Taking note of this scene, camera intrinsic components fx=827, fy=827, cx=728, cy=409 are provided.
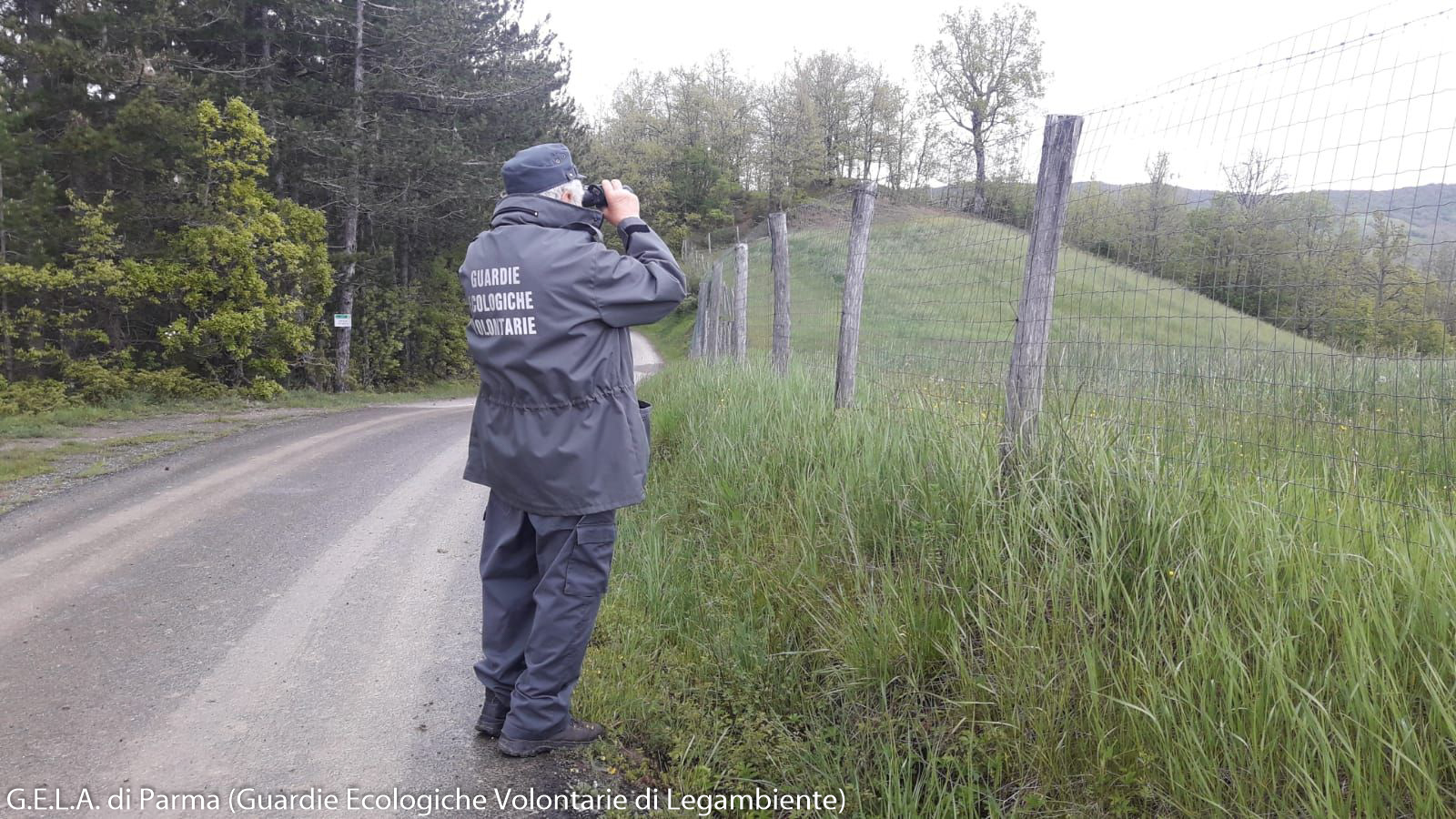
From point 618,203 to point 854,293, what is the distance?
2.79m

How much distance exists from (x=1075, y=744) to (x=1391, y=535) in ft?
3.51

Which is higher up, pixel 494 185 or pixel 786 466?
pixel 494 185

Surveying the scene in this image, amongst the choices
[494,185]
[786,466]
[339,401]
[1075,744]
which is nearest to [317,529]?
[786,466]

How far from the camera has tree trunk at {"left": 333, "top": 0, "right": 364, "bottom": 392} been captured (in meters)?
17.8

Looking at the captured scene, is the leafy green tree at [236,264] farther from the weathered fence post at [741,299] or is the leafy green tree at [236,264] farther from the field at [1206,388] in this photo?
the field at [1206,388]

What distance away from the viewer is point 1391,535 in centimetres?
234

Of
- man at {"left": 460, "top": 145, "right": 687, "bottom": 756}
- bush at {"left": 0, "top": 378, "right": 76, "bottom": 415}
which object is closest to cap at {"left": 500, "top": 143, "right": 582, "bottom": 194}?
man at {"left": 460, "top": 145, "right": 687, "bottom": 756}

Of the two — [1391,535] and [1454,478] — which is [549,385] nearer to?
[1391,535]

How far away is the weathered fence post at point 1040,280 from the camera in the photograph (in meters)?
3.49

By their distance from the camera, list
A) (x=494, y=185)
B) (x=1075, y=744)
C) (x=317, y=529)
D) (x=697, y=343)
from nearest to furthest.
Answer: (x=1075, y=744) < (x=317, y=529) < (x=697, y=343) < (x=494, y=185)

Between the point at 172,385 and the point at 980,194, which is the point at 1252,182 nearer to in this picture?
the point at 980,194

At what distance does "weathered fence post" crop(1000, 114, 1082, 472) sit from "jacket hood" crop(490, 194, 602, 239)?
6.38 ft

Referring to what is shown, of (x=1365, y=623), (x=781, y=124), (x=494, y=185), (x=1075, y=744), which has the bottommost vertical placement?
(x=1075, y=744)

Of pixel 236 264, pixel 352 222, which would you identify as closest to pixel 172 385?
pixel 236 264
